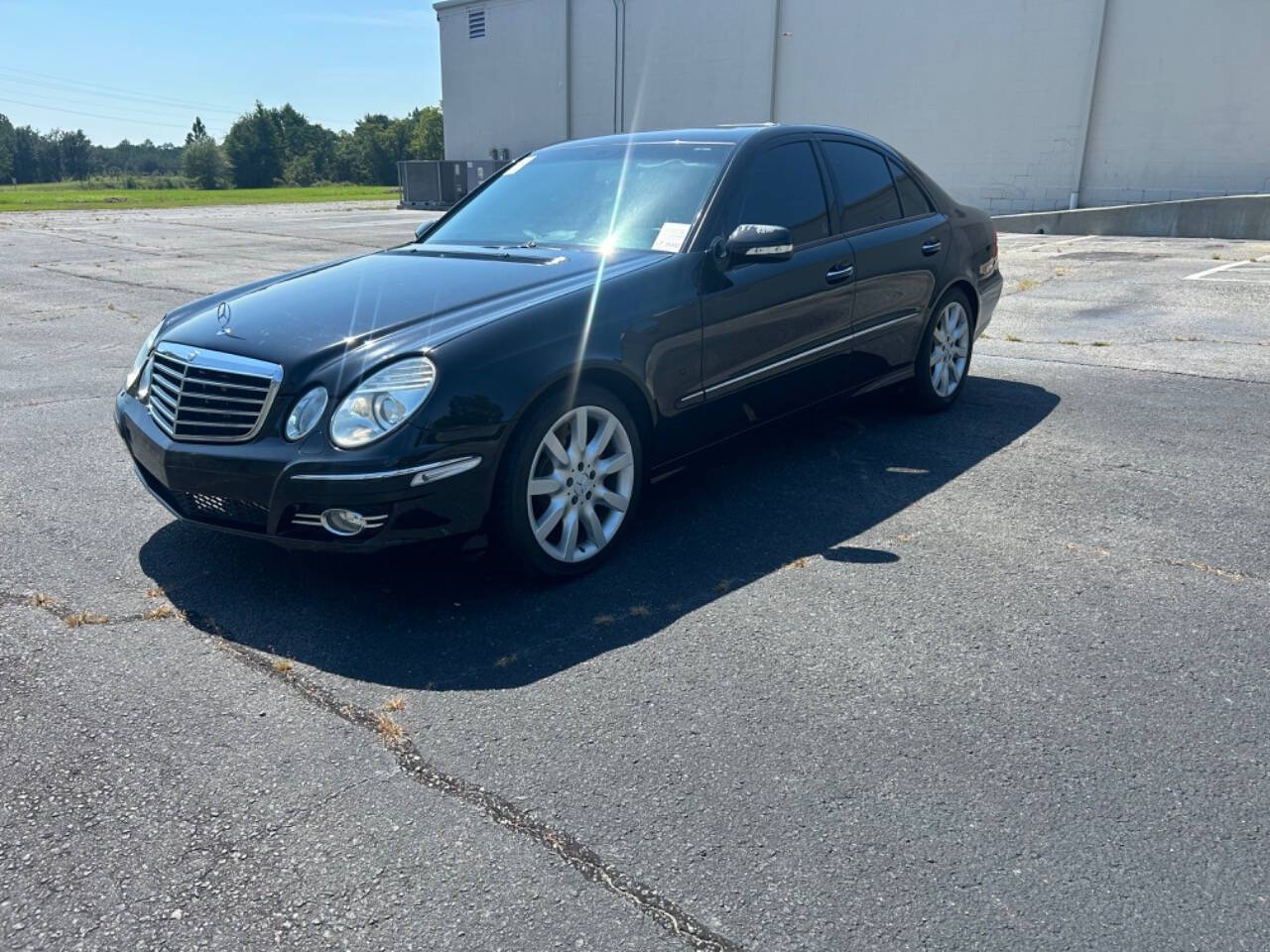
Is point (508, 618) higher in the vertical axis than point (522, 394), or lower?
lower

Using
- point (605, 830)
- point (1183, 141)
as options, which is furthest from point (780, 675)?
point (1183, 141)

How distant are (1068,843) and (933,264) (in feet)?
13.3

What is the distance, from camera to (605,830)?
8.24 feet

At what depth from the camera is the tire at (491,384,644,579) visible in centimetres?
368

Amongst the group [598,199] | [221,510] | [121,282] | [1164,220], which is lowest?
[121,282]

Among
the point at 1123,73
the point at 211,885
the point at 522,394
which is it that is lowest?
the point at 211,885

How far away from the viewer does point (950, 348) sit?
6.24 meters

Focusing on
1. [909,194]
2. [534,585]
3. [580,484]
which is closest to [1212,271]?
[909,194]

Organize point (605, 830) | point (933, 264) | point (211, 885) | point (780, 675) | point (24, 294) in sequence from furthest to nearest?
point (24, 294) < point (933, 264) < point (780, 675) < point (605, 830) < point (211, 885)

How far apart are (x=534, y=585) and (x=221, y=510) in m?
1.15

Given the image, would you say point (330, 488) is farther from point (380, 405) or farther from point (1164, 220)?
point (1164, 220)

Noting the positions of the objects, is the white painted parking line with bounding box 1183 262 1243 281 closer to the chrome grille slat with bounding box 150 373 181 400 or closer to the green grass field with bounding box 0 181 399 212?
the chrome grille slat with bounding box 150 373 181 400

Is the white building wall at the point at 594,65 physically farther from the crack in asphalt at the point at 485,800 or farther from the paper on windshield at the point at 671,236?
the crack in asphalt at the point at 485,800

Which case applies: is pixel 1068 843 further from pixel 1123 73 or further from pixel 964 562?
pixel 1123 73
